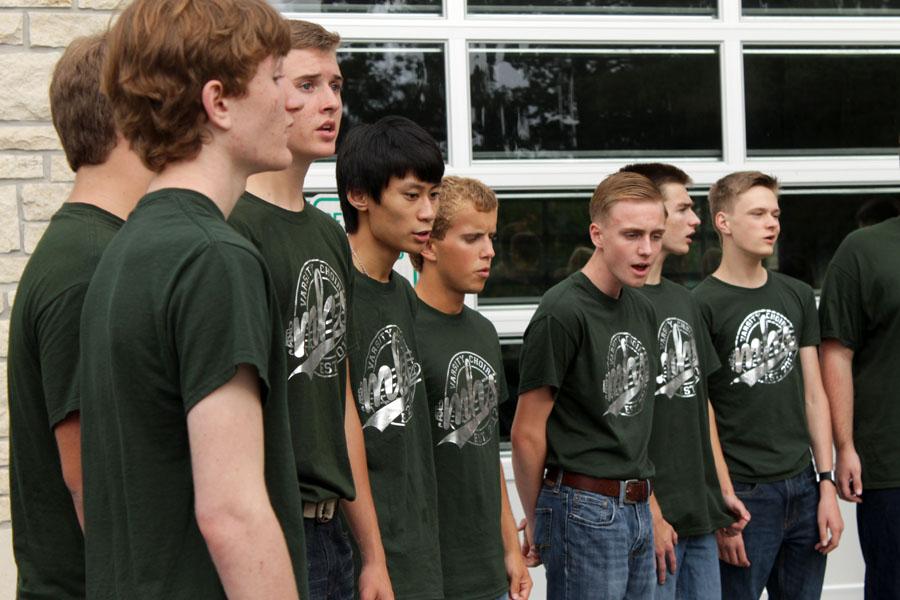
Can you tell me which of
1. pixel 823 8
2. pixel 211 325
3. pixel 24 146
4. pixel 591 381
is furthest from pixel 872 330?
pixel 211 325

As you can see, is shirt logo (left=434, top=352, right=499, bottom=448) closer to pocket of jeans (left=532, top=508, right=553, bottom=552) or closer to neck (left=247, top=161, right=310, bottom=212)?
pocket of jeans (left=532, top=508, right=553, bottom=552)

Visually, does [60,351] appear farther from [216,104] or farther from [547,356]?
[547,356]

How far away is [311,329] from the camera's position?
8.16ft

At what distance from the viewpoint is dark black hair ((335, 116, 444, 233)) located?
3135 mm

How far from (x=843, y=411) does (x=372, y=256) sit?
2084 millimetres

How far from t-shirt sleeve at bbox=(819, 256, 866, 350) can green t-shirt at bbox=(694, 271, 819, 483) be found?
0.14 m

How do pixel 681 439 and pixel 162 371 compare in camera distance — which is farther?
pixel 681 439

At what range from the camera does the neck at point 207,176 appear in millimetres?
1710

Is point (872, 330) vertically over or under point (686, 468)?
over

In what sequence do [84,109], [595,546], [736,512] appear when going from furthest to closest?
[736,512]
[595,546]
[84,109]

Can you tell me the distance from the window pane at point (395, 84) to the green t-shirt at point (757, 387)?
4.79ft

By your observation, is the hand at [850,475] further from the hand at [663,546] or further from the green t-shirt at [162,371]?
the green t-shirt at [162,371]

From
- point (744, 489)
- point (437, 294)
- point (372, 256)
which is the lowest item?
point (744, 489)

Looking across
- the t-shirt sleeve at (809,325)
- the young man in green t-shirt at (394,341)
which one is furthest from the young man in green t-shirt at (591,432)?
the t-shirt sleeve at (809,325)
